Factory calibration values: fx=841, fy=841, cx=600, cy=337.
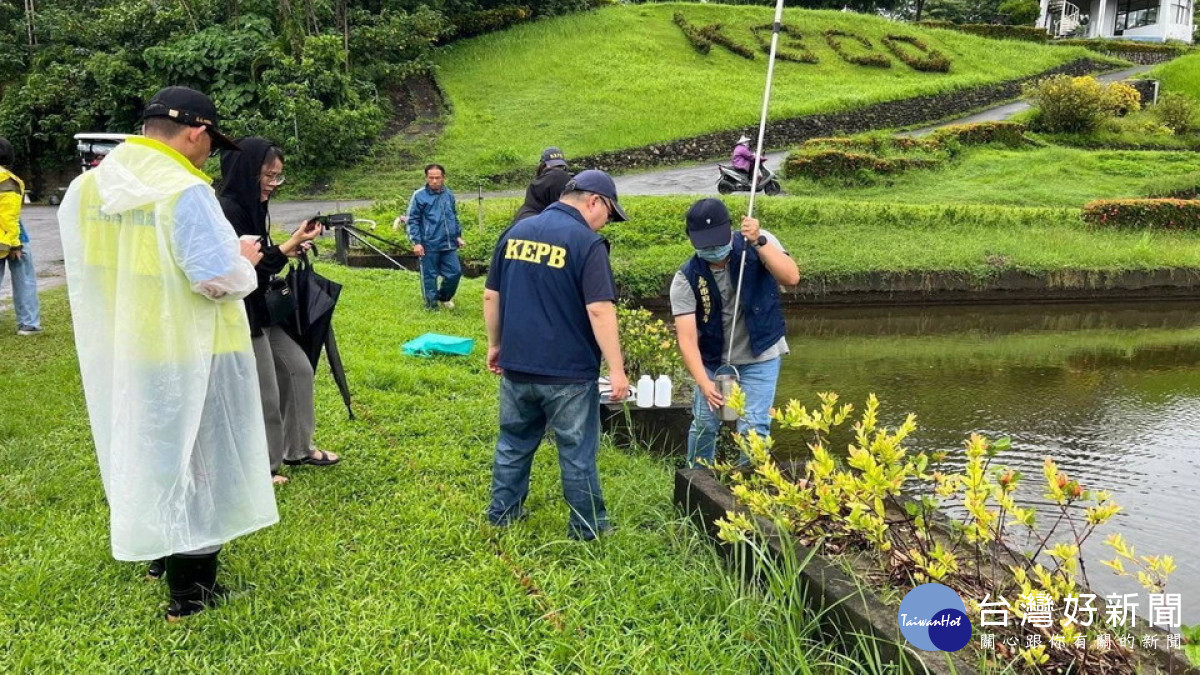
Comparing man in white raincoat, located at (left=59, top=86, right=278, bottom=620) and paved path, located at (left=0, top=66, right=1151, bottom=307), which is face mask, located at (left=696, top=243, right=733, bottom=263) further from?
paved path, located at (left=0, top=66, right=1151, bottom=307)

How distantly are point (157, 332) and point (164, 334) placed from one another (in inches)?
0.9

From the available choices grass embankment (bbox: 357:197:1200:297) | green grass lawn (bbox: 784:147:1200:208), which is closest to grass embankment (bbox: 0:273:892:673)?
grass embankment (bbox: 357:197:1200:297)

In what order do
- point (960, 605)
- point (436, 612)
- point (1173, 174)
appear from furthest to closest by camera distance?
point (1173, 174)
point (436, 612)
point (960, 605)

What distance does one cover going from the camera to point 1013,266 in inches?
515

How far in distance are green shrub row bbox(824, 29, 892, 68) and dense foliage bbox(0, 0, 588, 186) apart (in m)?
16.2

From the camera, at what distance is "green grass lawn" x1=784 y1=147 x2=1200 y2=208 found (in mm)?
17734

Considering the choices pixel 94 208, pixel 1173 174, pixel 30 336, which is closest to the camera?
pixel 94 208

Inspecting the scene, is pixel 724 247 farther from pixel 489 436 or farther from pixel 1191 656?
pixel 1191 656

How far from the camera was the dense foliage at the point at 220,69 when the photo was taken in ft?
61.9

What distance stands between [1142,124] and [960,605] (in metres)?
27.4

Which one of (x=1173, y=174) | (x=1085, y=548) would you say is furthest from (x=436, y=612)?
(x=1173, y=174)

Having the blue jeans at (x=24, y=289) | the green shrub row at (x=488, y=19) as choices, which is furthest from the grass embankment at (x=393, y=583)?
the green shrub row at (x=488, y=19)

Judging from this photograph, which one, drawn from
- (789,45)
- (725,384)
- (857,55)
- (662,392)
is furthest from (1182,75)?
(725,384)

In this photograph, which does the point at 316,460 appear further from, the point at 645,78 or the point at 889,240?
the point at 645,78
